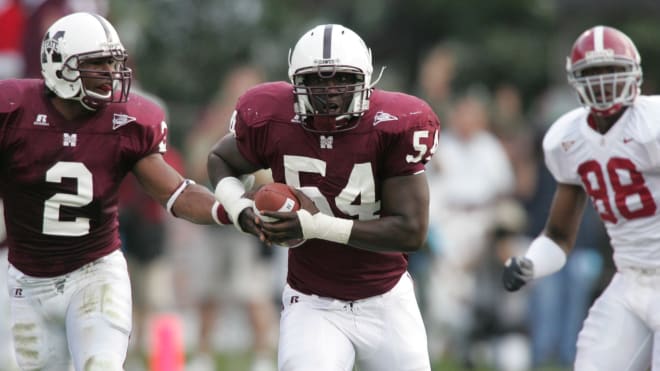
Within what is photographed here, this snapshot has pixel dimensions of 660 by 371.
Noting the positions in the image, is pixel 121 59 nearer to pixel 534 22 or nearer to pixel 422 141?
pixel 422 141

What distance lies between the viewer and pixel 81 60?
6027 mm

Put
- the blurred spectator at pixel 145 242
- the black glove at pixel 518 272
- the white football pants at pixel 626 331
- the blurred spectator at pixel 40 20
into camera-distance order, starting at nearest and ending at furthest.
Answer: the white football pants at pixel 626 331, the black glove at pixel 518 272, the blurred spectator at pixel 145 242, the blurred spectator at pixel 40 20

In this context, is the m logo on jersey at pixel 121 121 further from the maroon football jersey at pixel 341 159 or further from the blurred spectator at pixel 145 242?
the blurred spectator at pixel 145 242

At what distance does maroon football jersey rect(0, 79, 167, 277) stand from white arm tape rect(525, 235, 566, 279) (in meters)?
1.88

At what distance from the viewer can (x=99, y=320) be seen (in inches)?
234

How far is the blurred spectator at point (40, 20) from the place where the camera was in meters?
9.91

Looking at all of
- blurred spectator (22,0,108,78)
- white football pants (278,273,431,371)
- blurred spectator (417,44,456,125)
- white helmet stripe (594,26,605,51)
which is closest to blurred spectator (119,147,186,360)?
blurred spectator (22,0,108,78)

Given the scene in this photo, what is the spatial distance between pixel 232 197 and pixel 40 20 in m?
4.67

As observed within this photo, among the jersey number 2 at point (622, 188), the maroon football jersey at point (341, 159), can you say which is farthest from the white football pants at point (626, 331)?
the maroon football jersey at point (341, 159)

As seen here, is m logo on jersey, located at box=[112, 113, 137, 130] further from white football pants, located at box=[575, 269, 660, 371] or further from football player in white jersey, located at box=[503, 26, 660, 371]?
white football pants, located at box=[575, 269, 660, 371]

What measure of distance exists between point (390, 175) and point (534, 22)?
36.1 feet

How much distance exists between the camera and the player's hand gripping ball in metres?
5.56

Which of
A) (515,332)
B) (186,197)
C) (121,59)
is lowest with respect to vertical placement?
(515,332)

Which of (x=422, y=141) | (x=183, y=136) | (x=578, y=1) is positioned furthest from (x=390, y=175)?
(x=183, y=136)
